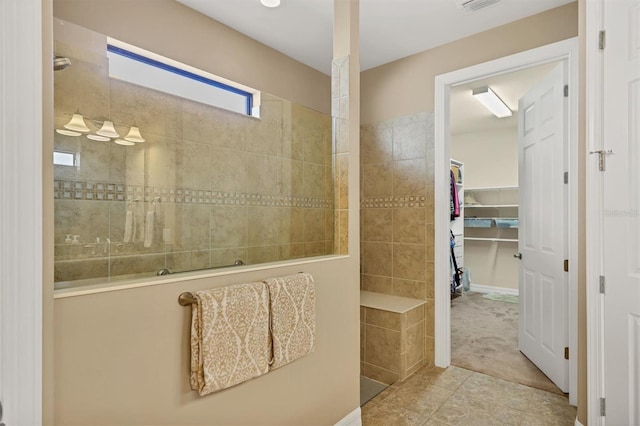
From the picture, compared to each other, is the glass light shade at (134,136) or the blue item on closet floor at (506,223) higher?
the glass light shade at (134,136)

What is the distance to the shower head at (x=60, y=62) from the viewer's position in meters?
1.36

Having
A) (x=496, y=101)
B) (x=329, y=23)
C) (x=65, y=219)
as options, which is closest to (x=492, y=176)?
(x=496, y=101)

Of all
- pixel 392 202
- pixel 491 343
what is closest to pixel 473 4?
pixel 392 202

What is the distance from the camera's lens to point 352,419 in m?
2.05

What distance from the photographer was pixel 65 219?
1.36 metres

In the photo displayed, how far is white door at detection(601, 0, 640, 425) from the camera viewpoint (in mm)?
1542

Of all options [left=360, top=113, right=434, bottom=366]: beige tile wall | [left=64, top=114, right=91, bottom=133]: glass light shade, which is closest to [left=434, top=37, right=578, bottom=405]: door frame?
[left=360, top=113, right=434, bottom=366]: beige tile wall

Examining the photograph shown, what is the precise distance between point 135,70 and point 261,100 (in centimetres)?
71

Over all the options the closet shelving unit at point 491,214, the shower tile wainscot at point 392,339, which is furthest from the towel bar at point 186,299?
the closet shelving unit at point 491,214

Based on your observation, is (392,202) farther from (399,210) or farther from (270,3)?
(270,3)

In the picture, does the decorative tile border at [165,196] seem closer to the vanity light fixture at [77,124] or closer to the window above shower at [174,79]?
the vanity light fixture at [77,124]

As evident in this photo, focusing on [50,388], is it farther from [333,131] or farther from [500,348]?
[500,348]
